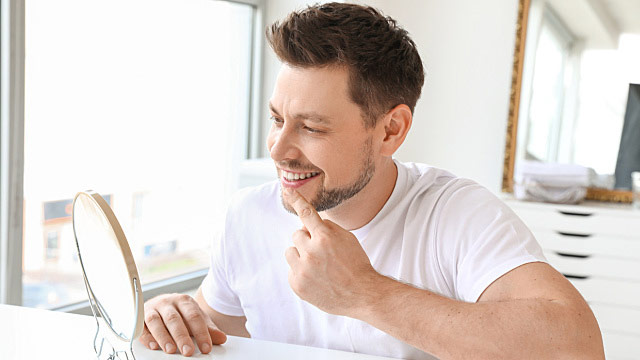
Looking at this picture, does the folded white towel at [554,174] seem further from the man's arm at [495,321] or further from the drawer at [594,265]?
the man's arm at [495,321]

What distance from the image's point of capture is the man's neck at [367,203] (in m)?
1.34

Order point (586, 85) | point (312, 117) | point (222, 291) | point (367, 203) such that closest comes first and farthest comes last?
point (312, 117), point (367, 203), point (222, 291), point (586, 85)

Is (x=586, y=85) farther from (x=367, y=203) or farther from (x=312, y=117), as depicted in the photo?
(x=312, y=117)

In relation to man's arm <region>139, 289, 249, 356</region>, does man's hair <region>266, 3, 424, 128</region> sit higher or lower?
higher

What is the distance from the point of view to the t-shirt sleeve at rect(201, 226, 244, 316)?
4.77ft

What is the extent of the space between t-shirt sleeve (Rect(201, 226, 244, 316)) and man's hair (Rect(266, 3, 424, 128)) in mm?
443

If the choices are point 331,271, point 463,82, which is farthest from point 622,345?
point 331,271

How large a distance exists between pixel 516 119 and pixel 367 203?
2.09 metres

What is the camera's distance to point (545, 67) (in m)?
3.15

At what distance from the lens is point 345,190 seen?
130 centimetres

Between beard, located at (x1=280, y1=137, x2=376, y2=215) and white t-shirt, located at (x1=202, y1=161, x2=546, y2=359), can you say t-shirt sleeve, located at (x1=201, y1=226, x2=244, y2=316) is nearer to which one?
white t-shirt, located at (x1=202, y1=161, x2=546, y2=359)

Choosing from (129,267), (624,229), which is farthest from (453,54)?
(129,267)

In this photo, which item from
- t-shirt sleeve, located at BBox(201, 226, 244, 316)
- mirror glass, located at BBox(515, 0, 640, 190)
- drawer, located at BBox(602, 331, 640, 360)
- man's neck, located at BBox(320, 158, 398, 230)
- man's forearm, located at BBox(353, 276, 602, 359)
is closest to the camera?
man's forearm, located at BBox(353, 276, 602, 359)

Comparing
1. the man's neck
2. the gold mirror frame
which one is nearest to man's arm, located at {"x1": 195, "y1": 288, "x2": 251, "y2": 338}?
the man's neck
